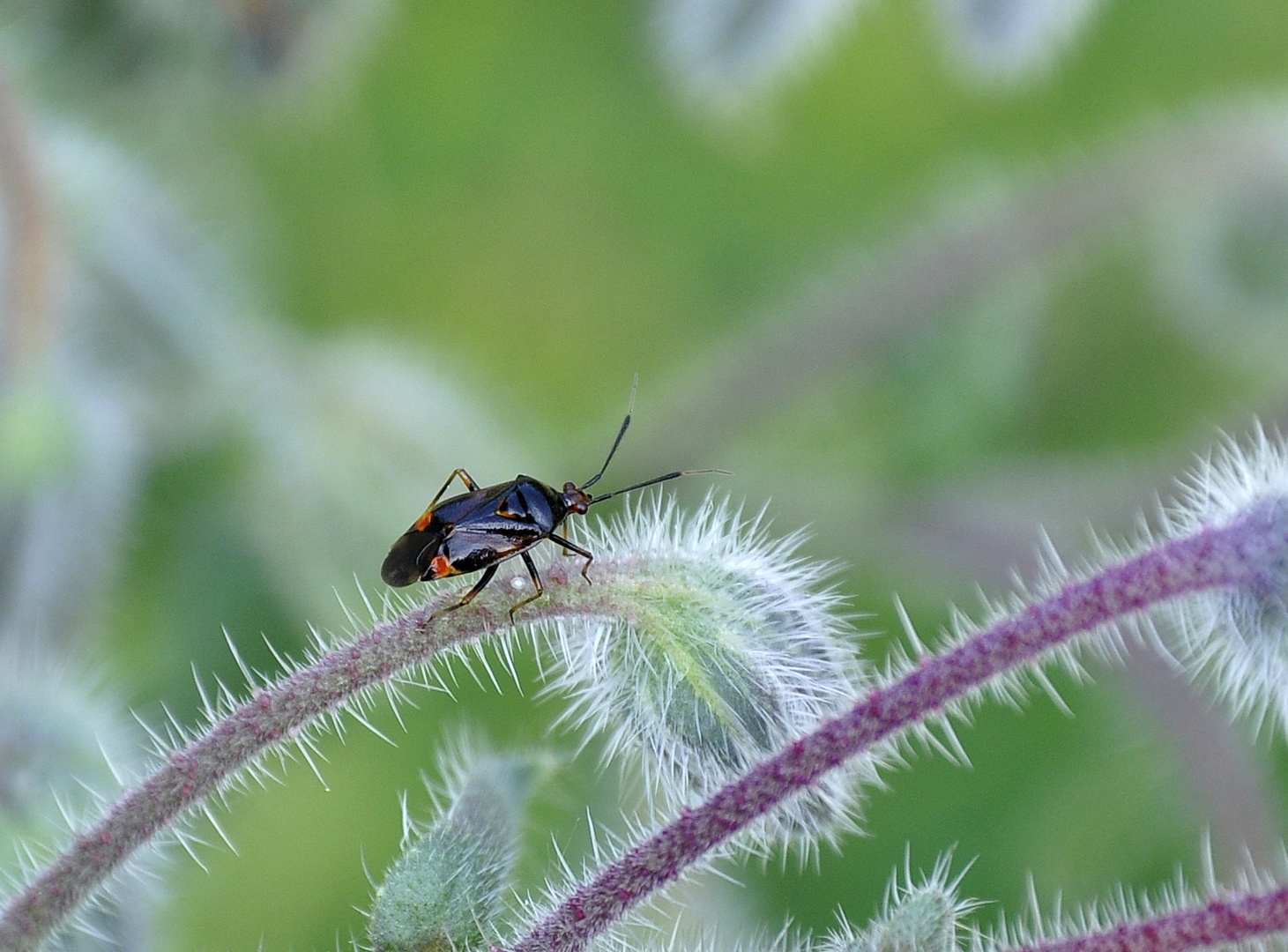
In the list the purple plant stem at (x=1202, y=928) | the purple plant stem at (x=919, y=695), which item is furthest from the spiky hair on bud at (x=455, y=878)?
the purple plant stem at (x=1202, y=928)

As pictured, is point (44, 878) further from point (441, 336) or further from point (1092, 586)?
point (441, 336)

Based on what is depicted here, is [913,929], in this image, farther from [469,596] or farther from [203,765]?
[203,765]

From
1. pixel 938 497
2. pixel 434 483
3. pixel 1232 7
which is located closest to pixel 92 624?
pixel 434 483

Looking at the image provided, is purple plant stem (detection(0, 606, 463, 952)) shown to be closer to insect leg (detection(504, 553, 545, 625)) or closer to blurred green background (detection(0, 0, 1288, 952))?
insect leg (detection(504, 553, 545, 625))

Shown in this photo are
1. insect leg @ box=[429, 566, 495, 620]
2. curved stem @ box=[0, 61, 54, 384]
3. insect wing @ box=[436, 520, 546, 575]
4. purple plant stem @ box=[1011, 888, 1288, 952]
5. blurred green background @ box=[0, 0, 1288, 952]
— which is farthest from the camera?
blurred green background @ box=[0, 0, 1288, 952]

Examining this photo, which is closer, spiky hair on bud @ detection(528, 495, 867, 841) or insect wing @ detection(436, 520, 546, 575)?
spiky hair on bud @ detection(528, 495, 867, 841)

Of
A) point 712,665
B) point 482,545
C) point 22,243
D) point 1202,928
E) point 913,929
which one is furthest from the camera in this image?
point 22,243

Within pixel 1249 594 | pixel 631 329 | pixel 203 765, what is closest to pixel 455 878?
pixel 203 765

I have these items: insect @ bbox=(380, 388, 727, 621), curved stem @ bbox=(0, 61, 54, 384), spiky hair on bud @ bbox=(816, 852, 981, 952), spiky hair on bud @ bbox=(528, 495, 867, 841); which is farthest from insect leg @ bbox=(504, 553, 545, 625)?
curved stem @ bbox=(0, 61, 54, 384)
